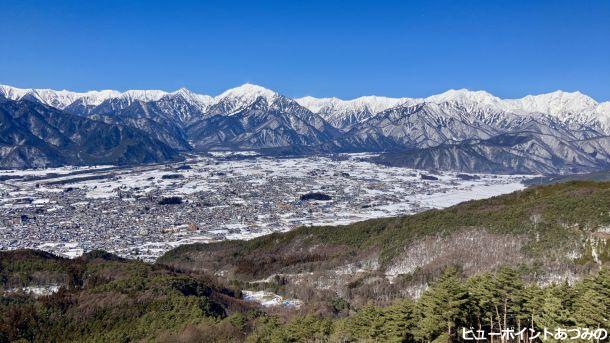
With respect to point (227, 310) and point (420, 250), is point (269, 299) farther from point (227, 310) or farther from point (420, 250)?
point (420, 250)

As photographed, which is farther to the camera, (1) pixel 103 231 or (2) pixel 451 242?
(1) pixel 103 231

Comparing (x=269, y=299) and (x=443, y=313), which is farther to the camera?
(x=269, y=299)

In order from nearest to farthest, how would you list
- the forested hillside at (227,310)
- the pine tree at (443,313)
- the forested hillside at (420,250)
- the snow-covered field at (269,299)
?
the pine tree at (443,313), the forested hillside at (227,310), the snow-covered field at (269,299), the forested hillside at (420,250)

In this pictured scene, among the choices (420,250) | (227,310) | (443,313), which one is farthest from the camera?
(420,250)

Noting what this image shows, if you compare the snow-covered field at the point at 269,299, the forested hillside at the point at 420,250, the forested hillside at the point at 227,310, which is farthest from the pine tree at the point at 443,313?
the snow-covered field at the point at 269,299

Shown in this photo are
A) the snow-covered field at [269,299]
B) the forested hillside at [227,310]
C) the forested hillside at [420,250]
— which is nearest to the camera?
the forested hillside at [227,310]

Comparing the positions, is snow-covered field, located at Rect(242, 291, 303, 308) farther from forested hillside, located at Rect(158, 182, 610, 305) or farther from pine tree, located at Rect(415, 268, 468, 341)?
pine tree, located at Rect(415, 268, 468, 341)

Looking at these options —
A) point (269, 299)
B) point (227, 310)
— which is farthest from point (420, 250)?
point (227, 310)

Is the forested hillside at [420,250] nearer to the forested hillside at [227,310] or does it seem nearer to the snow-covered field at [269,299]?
the snow-covered field at [269,299]

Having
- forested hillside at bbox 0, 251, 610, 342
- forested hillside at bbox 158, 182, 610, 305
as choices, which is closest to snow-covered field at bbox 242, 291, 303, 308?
forested hillside at bbox 158, 182, 610, 305

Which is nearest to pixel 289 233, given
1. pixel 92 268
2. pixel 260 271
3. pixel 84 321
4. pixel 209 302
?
pixel 260 271

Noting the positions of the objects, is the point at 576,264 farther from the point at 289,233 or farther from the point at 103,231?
the point at 103,231
